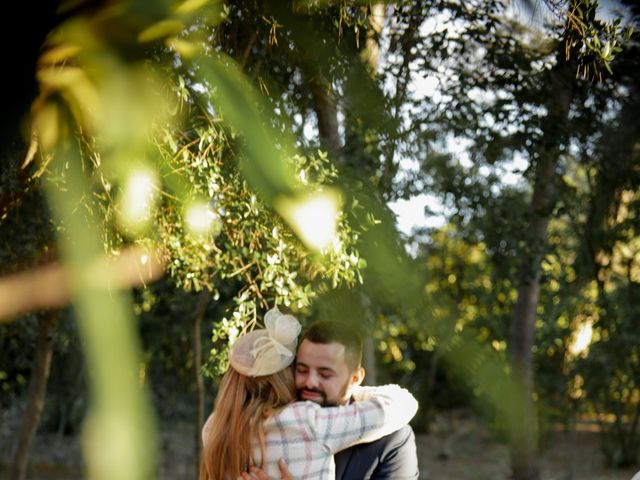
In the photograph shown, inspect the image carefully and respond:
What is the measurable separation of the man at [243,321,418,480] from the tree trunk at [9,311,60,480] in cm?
537

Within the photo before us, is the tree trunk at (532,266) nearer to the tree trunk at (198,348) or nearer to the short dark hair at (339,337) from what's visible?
the tree trunk at (198,348)

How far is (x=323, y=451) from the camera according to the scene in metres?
2.67

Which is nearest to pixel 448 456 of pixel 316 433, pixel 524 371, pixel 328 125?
pixel 524 371

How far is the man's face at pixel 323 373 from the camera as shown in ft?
9.16

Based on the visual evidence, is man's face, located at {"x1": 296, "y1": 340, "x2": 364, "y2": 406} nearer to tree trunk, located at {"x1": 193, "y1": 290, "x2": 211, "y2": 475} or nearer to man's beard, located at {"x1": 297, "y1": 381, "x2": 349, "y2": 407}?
man's beard, located at {"x1": 297, "y1": 381, "x2": 349, "y2": 407}

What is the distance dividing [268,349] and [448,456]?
14958 mm

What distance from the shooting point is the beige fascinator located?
2787mm

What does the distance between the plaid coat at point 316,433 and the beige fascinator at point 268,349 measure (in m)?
0.16

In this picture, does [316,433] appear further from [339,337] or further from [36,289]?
[36,289]

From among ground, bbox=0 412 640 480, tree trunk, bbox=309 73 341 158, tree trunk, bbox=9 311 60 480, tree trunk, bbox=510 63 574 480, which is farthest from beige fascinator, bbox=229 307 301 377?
ground, bbox=0 412 640 480

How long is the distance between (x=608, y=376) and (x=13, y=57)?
14.2 meters

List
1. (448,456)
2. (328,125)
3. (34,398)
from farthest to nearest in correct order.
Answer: (448,456)
(34,398)
(328,125)

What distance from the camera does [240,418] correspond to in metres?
2.74

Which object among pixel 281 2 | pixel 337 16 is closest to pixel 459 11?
pixel 337 16
